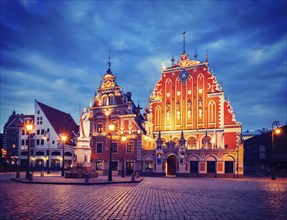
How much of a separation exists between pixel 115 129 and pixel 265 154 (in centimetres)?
3936

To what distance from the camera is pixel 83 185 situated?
19.9 m

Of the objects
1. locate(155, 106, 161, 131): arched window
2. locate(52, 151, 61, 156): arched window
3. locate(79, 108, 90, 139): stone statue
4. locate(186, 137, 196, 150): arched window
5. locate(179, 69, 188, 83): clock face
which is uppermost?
locate(179, 69, 188, 83): clock face

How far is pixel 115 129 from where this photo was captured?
44250 millimetres

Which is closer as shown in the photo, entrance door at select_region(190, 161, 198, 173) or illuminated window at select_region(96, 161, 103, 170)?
entrance door at select_region(190, 161, 198, 173)

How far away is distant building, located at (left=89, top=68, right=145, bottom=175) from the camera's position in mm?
42594

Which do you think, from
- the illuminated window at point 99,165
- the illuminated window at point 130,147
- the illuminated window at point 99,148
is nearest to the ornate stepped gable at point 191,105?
the illuminated window at point 130,147

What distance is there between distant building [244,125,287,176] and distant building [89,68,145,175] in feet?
76.2

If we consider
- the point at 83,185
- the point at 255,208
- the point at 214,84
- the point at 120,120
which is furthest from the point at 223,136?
the point at 255,208

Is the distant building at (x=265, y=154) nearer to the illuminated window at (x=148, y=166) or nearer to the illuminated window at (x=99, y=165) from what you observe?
the illuminated window at (x=148, y=166)

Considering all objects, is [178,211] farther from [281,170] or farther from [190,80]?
[281,170]

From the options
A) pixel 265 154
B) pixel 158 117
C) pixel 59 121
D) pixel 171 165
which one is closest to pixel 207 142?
pixel 171 165

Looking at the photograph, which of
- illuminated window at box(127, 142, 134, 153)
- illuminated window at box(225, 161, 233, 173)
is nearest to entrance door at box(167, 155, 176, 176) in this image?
illuminated window at box(127, 142, 134, 153)

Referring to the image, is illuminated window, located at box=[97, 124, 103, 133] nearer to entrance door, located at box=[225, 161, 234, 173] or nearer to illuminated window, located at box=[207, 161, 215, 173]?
illuminated window, located at box=[207, 161, 215, 173]

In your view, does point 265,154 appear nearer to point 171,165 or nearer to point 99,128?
point 171,165
